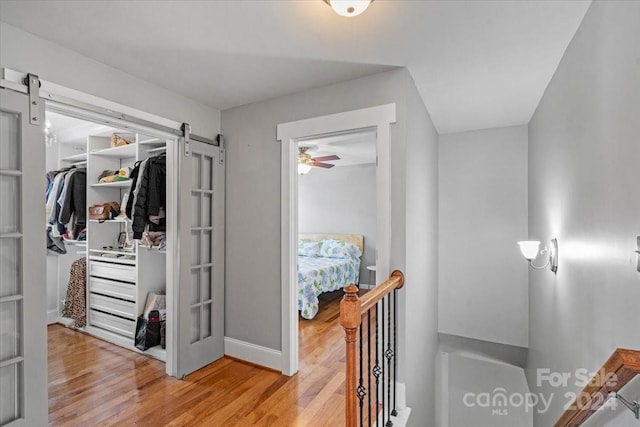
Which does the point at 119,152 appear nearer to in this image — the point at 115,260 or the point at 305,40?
the point at 115,260

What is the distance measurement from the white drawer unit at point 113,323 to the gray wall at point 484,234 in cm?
363

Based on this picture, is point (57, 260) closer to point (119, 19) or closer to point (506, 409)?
point (119, 19)

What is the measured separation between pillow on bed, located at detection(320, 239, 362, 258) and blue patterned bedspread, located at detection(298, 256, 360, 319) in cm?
12

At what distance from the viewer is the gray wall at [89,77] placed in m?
1.74

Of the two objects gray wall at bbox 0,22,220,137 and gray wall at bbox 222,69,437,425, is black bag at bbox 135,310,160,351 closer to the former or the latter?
gray wall at bbox 222,69,437,425

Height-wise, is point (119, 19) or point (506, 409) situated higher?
point (119, 19)

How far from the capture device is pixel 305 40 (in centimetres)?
186

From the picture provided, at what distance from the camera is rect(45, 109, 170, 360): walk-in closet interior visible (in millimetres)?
2888

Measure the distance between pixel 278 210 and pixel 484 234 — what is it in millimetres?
2587

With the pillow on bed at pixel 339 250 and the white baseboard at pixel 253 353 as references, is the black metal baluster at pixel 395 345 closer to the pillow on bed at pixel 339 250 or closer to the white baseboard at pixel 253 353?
the white baseboard at pixel 253 353

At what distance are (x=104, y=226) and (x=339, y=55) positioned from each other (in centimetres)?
350

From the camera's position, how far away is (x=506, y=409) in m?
3.33

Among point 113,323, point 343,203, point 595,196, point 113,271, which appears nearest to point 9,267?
point 113,271

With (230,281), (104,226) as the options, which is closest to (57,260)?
(104,226)
